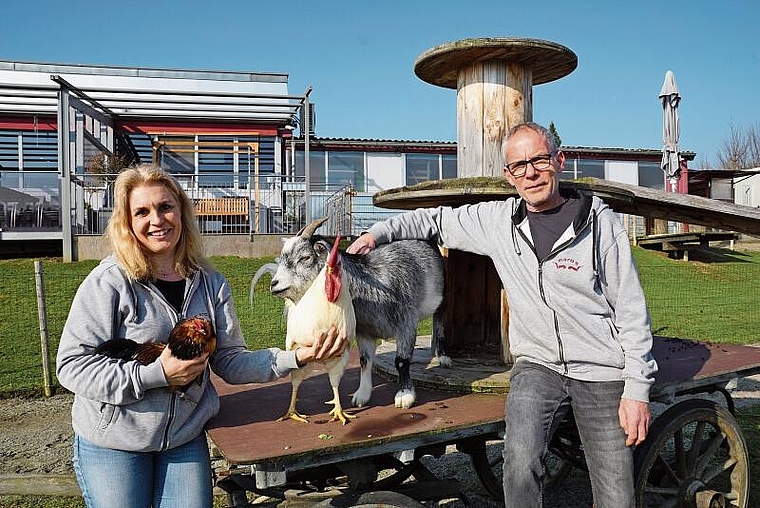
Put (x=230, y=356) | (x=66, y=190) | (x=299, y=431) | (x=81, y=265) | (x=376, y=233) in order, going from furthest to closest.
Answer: (x=66, y=190), (x=81, y=265), (x=376, y=233), (x=230, y=356), (x=299, y=431)

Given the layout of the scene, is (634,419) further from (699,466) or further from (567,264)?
(699,466)

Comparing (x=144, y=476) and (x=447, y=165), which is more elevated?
(x=447, y=165)

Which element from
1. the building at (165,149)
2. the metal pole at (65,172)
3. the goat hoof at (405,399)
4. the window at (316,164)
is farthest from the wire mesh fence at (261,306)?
the window at (316,164)

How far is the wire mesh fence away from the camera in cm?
800

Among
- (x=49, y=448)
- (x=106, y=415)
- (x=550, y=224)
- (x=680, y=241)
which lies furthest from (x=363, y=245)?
(x=680, y=241)

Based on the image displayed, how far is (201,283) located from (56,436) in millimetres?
3544

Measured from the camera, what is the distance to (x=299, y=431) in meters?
2.64

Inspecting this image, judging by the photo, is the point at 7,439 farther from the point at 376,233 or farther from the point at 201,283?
the point at 376,233

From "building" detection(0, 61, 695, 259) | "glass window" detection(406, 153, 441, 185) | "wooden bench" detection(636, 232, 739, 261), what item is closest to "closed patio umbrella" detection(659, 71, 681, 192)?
"wooden bench" detection(636, 232, 739, 261)

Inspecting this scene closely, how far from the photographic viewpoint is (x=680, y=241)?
1788cm

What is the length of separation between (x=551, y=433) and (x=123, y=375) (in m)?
1.76

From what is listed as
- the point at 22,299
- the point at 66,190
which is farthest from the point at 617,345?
the point at 66,190

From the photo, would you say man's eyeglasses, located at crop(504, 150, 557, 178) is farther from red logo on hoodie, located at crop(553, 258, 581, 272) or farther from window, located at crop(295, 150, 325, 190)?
window, located at crop(295, 150, 325, 190)

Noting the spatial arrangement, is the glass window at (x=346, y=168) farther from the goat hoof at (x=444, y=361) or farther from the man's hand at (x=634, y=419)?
the man's hand at (x=634, y=419)
